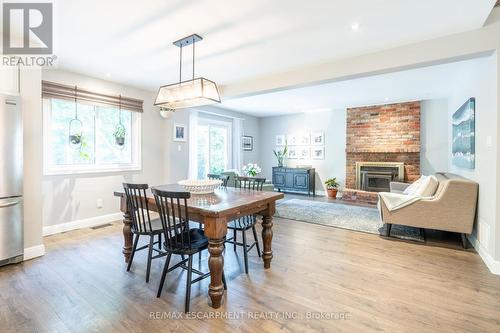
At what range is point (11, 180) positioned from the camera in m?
2.58

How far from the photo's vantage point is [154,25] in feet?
7.91

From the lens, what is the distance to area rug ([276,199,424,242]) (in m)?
3.78

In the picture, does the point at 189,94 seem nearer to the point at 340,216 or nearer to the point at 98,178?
the point at 98,178

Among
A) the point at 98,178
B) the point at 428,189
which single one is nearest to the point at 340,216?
the point at 428,189

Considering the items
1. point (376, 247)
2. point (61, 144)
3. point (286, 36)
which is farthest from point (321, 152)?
point (61, 144)

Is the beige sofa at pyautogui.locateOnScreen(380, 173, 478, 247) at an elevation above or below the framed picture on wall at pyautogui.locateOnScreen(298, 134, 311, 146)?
below

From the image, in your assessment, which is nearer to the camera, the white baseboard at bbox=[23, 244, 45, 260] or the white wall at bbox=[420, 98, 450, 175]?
the white baseboard at bbox=[23, 244, 45, 260]

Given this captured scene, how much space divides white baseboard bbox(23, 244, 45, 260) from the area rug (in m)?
3.48

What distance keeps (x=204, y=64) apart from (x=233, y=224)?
217cm

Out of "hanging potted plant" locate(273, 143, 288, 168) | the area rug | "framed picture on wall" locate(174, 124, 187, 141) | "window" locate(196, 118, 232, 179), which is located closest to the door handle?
"framed picture on wall" locate(174, 124, 187, 141)

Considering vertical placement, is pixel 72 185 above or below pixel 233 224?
above

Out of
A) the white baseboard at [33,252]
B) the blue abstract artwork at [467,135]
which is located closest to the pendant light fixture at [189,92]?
the white baseboard at [33,252]

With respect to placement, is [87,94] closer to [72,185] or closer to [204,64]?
[72,185]

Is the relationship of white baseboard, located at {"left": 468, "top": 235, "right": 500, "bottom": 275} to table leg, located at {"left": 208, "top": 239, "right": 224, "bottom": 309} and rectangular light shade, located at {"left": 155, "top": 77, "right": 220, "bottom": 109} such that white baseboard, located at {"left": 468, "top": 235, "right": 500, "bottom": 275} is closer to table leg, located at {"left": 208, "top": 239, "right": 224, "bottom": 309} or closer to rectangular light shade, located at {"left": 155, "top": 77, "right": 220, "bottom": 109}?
table leg, located at {"left": 208, "top": 239, "right": 224, "bottom": 309}
